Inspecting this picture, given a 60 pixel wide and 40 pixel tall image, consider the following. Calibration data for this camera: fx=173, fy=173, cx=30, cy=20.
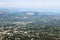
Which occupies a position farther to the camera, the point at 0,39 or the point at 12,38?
the point at 12,38

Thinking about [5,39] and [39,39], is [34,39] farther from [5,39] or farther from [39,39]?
[5,39]

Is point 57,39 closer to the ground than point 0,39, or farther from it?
closer to the ground

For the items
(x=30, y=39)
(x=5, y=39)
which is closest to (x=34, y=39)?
(x=30, y=39)

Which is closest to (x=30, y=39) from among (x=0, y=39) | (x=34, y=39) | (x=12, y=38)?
(x=34, y=39)

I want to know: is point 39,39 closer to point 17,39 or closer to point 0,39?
point 17,39

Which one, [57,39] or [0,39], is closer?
[0,39]

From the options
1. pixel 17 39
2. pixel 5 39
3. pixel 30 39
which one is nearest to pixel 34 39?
pixel 30 39

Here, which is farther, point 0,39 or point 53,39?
point 53,39

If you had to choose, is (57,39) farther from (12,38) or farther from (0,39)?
(0,39)
